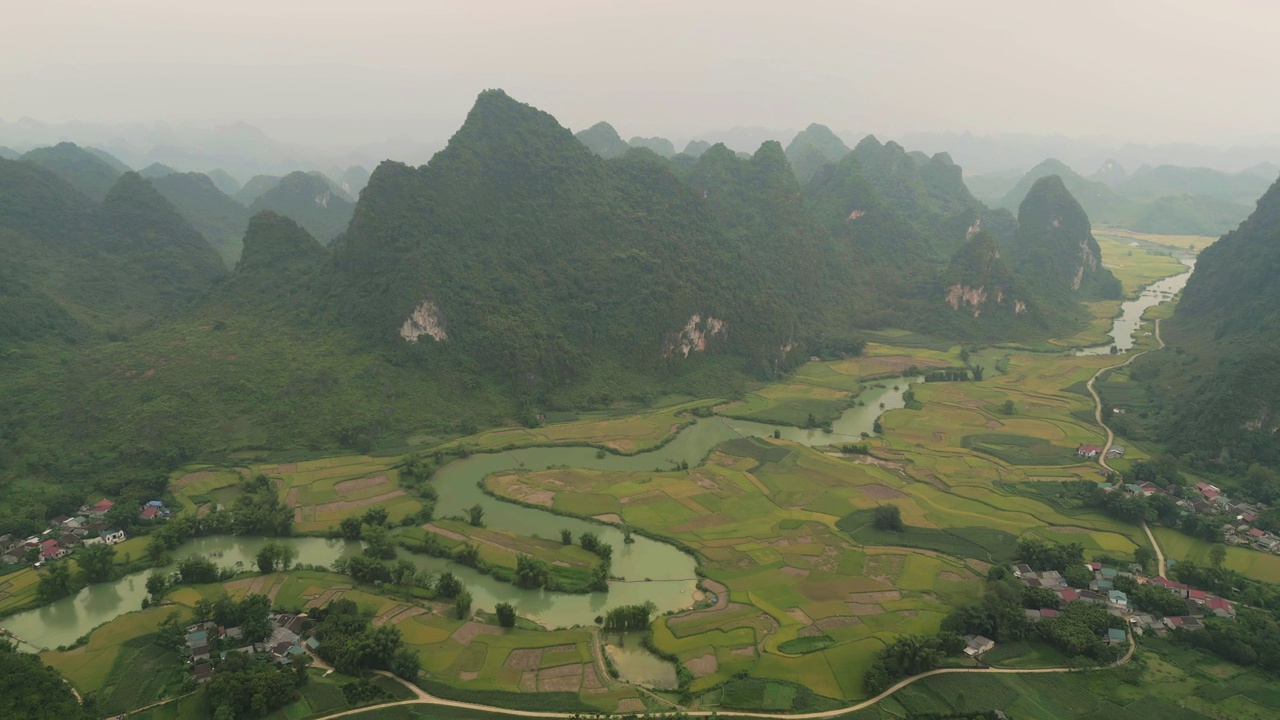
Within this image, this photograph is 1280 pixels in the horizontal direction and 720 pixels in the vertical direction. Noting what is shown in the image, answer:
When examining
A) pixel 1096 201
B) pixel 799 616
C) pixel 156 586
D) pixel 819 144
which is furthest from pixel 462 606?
pixel 1096 201

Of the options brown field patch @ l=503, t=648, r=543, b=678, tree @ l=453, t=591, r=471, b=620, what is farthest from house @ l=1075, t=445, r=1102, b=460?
tree @ l=453, t=591, r=471, b=620

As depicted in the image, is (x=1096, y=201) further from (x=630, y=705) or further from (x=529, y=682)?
(x=529, y=682)

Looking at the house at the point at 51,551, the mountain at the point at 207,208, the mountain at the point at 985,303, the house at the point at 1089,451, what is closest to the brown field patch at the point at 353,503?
the house at the point at 51,551

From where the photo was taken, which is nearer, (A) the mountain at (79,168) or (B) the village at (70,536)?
(B) the village at (70,536)

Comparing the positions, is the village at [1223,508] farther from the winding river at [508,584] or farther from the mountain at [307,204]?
the mountain at [307,204]

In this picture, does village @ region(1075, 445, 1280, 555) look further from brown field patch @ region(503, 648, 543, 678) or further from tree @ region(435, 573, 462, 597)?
tree @ region(435, 573, 462, 597)

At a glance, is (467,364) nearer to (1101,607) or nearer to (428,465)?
(428,465)
